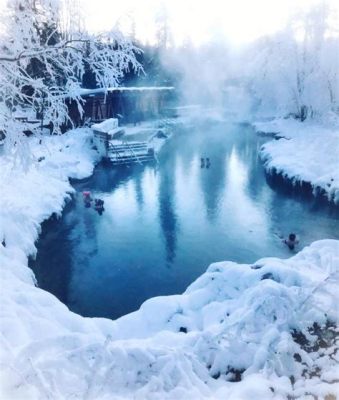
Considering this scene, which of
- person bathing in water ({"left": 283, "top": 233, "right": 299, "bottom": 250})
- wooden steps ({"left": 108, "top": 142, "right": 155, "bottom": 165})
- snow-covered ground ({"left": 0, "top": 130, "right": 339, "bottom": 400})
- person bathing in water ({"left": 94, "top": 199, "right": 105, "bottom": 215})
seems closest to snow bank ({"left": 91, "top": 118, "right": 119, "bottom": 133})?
wooden steps ({"left": 108, "top": 142, "right": 155, "bottom": 165})

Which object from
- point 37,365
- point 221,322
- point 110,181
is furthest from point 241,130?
point 37,365

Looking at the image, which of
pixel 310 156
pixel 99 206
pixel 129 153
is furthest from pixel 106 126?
pixel 310 156

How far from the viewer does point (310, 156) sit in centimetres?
2278

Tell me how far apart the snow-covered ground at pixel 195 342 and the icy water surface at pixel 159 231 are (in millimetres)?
2547

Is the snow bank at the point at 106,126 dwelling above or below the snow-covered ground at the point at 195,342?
above

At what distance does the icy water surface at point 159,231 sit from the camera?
11688 mm

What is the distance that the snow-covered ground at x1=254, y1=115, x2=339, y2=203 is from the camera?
19375 millimetres

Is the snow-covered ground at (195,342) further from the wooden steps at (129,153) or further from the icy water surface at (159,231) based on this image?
the wooden steps at (129,153)

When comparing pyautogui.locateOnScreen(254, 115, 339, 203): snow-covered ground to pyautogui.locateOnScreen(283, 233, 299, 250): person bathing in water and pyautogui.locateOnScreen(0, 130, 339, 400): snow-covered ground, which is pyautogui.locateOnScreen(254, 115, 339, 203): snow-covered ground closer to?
pyautogui.locateOnScreen(283, 233, 299, 250): person bathing in water

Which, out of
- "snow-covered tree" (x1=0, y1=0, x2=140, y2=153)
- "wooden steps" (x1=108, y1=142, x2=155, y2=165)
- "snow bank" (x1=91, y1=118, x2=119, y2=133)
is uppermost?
"snow-covered tree" (x1=0, y1=0, x2=140, y2=153)

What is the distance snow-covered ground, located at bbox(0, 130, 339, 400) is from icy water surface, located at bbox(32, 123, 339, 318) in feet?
8.36

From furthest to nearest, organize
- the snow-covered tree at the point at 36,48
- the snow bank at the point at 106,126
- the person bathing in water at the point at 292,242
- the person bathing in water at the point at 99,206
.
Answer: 1. the snow bank at the point at 106,126
2. the person bathing in water at the point at 99,206
3. the person bathing in water at the point at 292,242
4. the snow-covered tree at the point at 36,48

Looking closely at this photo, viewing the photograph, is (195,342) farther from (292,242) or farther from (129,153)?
(129,153)

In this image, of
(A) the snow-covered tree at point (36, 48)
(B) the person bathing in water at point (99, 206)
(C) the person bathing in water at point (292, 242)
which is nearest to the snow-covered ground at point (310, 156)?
(C) the person bathing in water at point (292, 242)
